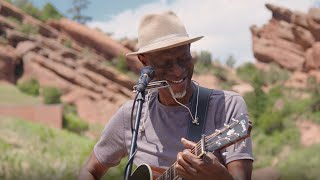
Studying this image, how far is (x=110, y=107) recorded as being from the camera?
37750mm

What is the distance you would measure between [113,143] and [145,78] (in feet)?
1.73

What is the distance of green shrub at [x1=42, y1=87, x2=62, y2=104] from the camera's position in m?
35.9

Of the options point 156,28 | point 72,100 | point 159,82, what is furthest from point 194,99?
point 72,100

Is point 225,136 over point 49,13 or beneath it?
over

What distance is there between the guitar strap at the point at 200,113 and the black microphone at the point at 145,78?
217 mm

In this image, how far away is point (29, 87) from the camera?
37.1m

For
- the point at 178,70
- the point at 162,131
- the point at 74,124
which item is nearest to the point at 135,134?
the point at 162,131

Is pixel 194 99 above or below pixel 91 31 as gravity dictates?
above

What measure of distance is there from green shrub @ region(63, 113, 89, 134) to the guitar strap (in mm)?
29751

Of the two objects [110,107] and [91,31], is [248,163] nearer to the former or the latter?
[110,107]

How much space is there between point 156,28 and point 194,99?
38 centimetres

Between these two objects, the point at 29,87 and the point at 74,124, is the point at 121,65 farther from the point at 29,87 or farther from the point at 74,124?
the point at 74,124

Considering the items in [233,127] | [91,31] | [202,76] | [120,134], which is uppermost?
[233,127]

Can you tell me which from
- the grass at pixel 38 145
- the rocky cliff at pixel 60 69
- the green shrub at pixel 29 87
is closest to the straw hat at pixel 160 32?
the grass at pixel 38 145
